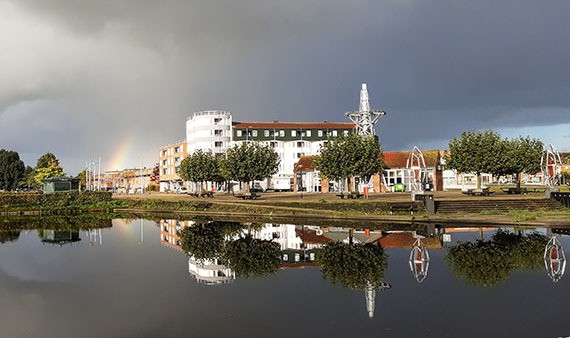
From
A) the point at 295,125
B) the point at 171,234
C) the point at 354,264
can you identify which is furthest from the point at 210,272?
the point at 295,125

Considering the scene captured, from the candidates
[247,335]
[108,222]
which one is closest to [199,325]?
[247,335]

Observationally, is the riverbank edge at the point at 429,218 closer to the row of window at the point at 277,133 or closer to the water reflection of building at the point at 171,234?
the water reflection of building at the point at 171,234

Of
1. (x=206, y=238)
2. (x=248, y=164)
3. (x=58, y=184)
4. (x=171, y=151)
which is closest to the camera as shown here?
(x=206, y=238)

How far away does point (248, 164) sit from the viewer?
232ft

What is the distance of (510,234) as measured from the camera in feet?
114

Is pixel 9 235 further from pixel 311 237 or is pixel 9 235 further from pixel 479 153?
pixel 479 153

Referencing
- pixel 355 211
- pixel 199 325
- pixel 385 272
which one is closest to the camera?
pixel 199 325

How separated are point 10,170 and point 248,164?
344 feet

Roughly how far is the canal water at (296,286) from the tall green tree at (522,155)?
31223 millimetres

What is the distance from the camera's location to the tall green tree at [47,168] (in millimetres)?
149250

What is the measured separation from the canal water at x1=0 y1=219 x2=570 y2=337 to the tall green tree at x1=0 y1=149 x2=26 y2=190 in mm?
120488

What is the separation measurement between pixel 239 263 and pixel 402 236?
45.8 feet

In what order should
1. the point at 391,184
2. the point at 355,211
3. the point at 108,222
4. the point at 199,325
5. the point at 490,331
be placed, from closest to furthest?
the point at 490,331, the point at 199,325, the point at 355,211, the point at 108,222, the point at 391,184

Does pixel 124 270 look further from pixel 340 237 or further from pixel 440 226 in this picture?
pixel 440 226
